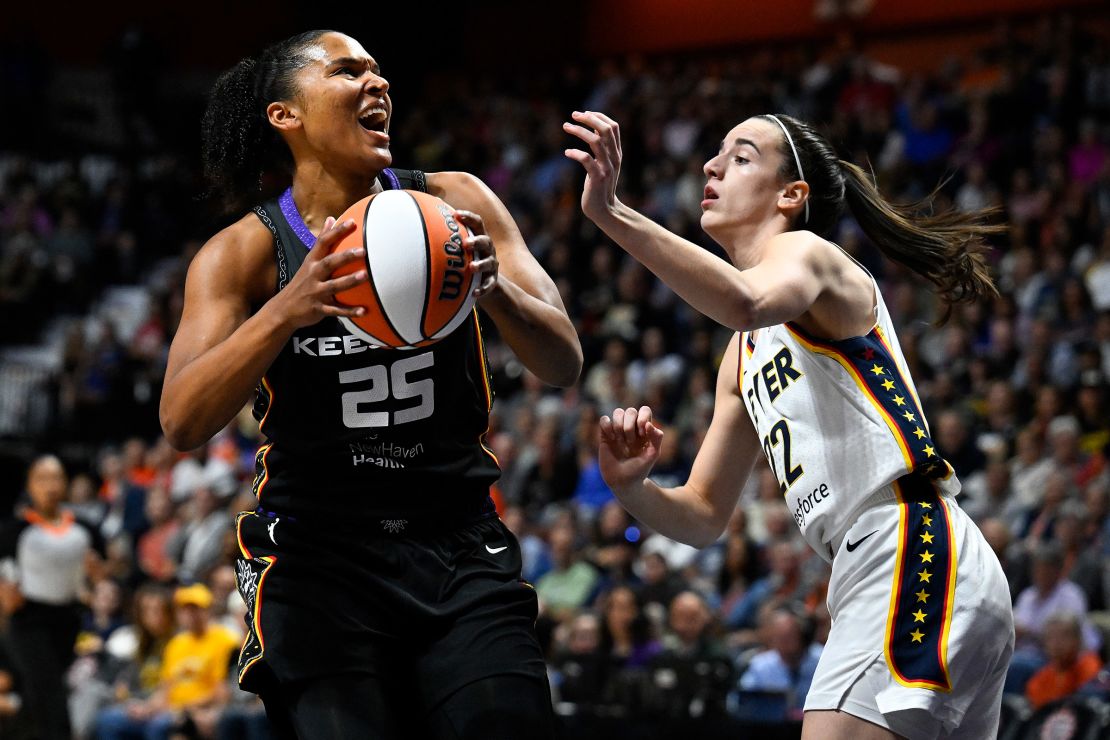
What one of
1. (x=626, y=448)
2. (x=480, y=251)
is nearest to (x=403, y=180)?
(x=480, y=251)

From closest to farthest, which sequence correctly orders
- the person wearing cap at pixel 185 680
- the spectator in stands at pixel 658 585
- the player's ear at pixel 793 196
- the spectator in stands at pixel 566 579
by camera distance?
the player's ear at pixel 793 196, the spectator in stands at pixel 658 585, the person wearing cap at pixel 185 680, the spectator in stands at pixel 566 579

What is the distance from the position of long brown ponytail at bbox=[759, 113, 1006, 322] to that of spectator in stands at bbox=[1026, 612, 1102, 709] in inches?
149

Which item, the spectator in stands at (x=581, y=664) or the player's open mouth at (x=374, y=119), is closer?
the player's open mouth at (x=374, y=119)

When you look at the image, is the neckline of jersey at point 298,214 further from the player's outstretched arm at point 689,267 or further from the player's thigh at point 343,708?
the player's thigh at point 343,708

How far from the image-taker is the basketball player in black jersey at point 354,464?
125 inches

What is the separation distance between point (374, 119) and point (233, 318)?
0.62 meters

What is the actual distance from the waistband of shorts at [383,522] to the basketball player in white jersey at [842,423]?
0.64m

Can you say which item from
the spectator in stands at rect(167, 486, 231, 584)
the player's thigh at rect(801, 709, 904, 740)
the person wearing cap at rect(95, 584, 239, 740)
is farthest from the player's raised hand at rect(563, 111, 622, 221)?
the spectator in stands at rect(167, 486, 231, 584)

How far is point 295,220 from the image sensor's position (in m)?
3.51

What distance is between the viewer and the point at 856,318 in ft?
11.7

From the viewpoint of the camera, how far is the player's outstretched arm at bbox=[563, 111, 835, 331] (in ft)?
10.7

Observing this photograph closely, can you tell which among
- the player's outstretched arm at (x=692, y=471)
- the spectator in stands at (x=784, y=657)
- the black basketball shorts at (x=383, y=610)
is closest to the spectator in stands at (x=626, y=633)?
the spectator in stands at (x=784, y=657)

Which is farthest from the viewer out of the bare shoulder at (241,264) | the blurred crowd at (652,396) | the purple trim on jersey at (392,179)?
the blurred crowd at (652,396)

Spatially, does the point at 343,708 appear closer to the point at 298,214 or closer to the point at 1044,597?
the point at 298,214
